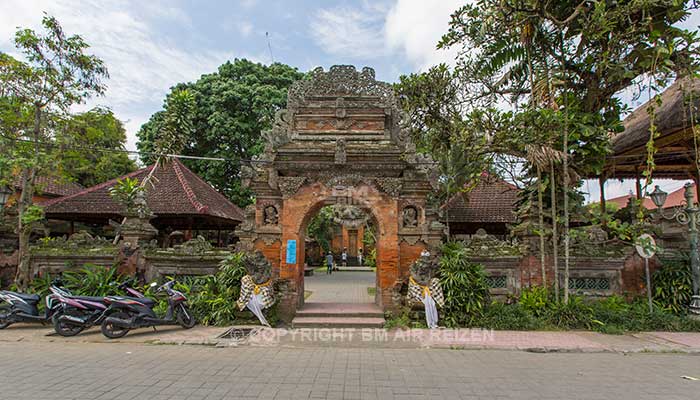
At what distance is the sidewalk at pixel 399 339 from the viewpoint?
6.48 metres

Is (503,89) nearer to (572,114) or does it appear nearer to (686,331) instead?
(572,114)

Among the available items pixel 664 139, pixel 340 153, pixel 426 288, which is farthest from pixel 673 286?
pixel 340 153

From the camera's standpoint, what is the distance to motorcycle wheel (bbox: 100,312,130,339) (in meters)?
6.71

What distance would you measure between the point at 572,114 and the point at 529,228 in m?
2.78

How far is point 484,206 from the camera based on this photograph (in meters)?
15.8

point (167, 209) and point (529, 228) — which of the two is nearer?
point (529, 228)

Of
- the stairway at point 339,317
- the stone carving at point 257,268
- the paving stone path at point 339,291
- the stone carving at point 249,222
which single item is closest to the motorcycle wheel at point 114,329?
the stone carving at point 257,268

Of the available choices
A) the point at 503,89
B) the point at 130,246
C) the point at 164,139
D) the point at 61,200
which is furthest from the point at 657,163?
the point at 61,200

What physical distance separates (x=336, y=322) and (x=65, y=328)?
5.15 meters

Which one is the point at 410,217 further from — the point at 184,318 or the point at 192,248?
the point at 184,318

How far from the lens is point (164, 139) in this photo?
15078mm

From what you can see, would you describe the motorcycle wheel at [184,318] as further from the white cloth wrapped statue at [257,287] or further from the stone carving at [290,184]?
the stone carving at [290,184]

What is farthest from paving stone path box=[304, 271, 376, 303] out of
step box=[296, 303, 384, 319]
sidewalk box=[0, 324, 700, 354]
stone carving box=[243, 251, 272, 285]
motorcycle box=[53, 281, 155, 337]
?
motorcycle box=[53, 281, 155, 337]

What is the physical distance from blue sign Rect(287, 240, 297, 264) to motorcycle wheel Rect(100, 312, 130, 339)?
3.27 meters
